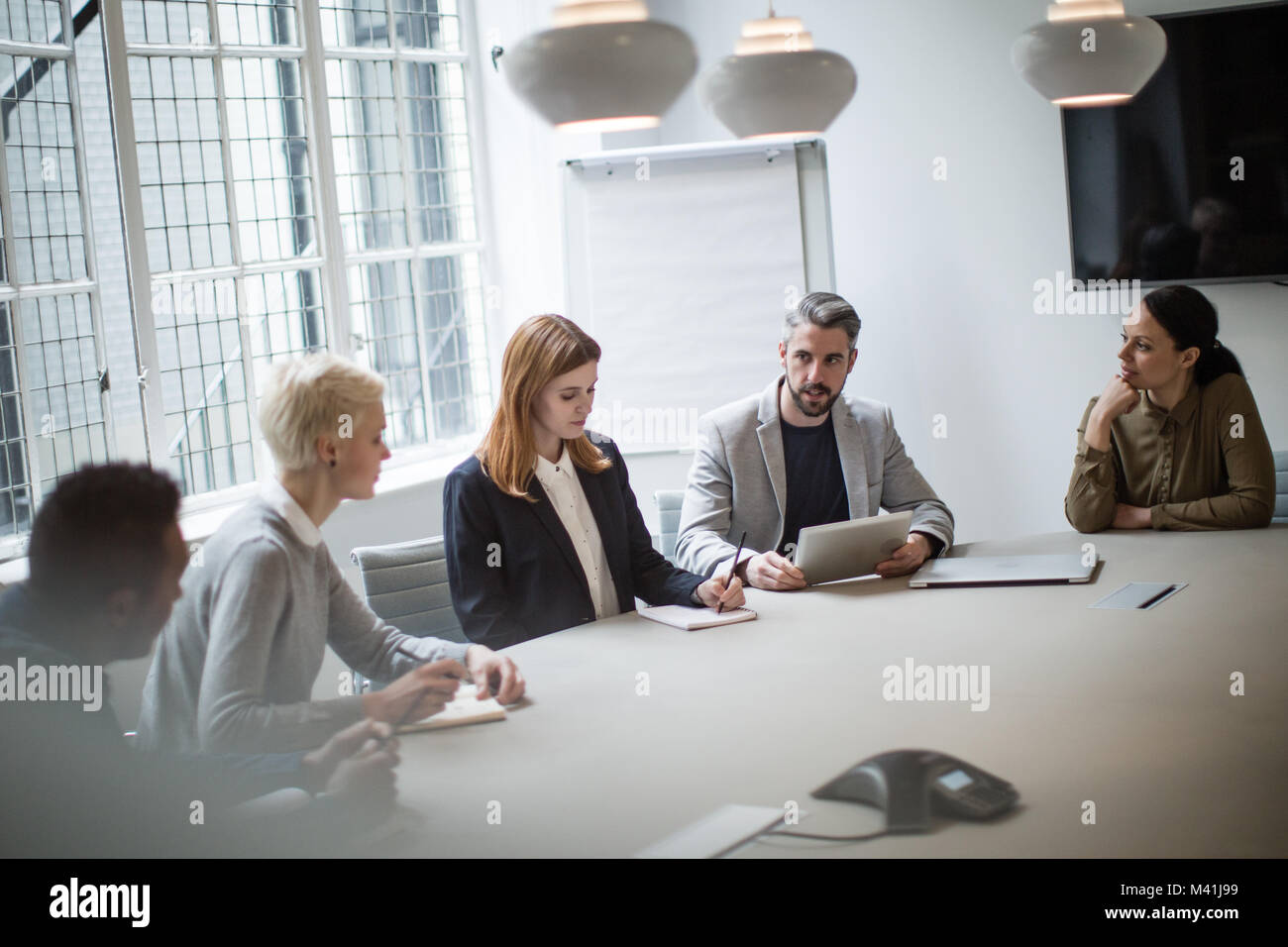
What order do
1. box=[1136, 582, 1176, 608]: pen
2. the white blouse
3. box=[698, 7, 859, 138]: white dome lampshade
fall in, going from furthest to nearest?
the white blouse, box=[1136, 582, 1176, 608]: pen, box=[698, 7, 859, 138]: white dome lampshade

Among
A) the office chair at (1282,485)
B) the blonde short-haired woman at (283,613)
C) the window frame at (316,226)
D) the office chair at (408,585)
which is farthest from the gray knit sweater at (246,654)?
the office chair at (1282,485)

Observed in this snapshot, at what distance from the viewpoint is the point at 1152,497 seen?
331 centimetres

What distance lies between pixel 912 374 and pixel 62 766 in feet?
13.0

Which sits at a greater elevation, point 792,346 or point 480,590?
point 792,346

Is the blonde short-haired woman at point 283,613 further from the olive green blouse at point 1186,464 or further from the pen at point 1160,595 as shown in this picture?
the olive green blouse at point 1186,464

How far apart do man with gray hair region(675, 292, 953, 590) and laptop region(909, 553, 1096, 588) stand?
0.73ft

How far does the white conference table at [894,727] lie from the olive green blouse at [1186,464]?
1.23ft

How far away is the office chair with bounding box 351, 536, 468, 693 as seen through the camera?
3.07 metres

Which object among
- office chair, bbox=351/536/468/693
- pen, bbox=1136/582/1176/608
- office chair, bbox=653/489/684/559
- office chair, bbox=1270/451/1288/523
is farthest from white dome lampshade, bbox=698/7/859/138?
office chair, bbox=1270/451/1288/523

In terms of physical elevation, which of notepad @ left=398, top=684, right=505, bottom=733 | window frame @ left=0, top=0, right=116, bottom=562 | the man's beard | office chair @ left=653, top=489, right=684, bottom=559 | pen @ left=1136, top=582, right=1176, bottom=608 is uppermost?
window frame @ left=0, top=0, right=116, bottom=562

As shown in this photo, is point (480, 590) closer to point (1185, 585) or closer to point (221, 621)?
point (221, 621)

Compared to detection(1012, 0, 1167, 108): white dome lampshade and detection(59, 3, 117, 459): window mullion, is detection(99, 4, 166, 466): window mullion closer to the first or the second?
detection(59, 3, 117, 459): window mullion

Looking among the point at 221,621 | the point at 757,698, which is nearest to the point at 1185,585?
the point at 757,698

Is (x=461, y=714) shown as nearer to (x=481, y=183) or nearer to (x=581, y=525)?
(x=581, y=525)
